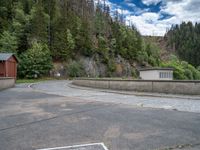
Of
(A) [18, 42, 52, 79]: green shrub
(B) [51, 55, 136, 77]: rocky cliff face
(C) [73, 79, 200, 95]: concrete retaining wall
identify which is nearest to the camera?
(C) [73, 79, 200, 95]: concrete retaining wall

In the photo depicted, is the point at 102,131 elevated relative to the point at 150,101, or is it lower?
elevated

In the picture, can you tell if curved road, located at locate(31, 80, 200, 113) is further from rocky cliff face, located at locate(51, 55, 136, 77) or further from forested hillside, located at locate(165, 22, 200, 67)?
forested hillside, located at locate(165, 22, 200, 67)

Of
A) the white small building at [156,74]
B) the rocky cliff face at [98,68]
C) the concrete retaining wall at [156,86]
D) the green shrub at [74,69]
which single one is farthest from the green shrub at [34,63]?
the concrete retaining wall at [156,86]

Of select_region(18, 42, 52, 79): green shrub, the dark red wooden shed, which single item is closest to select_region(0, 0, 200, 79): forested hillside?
select_region(18, 42, 52, 79): green shrub

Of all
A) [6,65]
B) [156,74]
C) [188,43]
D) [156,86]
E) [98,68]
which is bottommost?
[156,86]

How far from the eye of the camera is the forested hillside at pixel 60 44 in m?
54.6

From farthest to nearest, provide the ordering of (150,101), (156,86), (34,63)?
(34,63)
(156,86)
(150,101)

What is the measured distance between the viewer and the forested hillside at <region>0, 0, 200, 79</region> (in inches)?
2151

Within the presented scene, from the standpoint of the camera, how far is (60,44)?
6406 cm

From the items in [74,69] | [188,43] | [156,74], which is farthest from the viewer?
[188,43]

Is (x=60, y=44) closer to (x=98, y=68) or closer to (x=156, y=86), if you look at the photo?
(x=98, y=68)

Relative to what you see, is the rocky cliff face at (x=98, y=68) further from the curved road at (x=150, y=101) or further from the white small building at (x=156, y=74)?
the curved road at (x=150, y=101)

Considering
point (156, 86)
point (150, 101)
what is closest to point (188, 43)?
point (156, 86)

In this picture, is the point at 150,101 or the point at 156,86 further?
the point at 156,86
